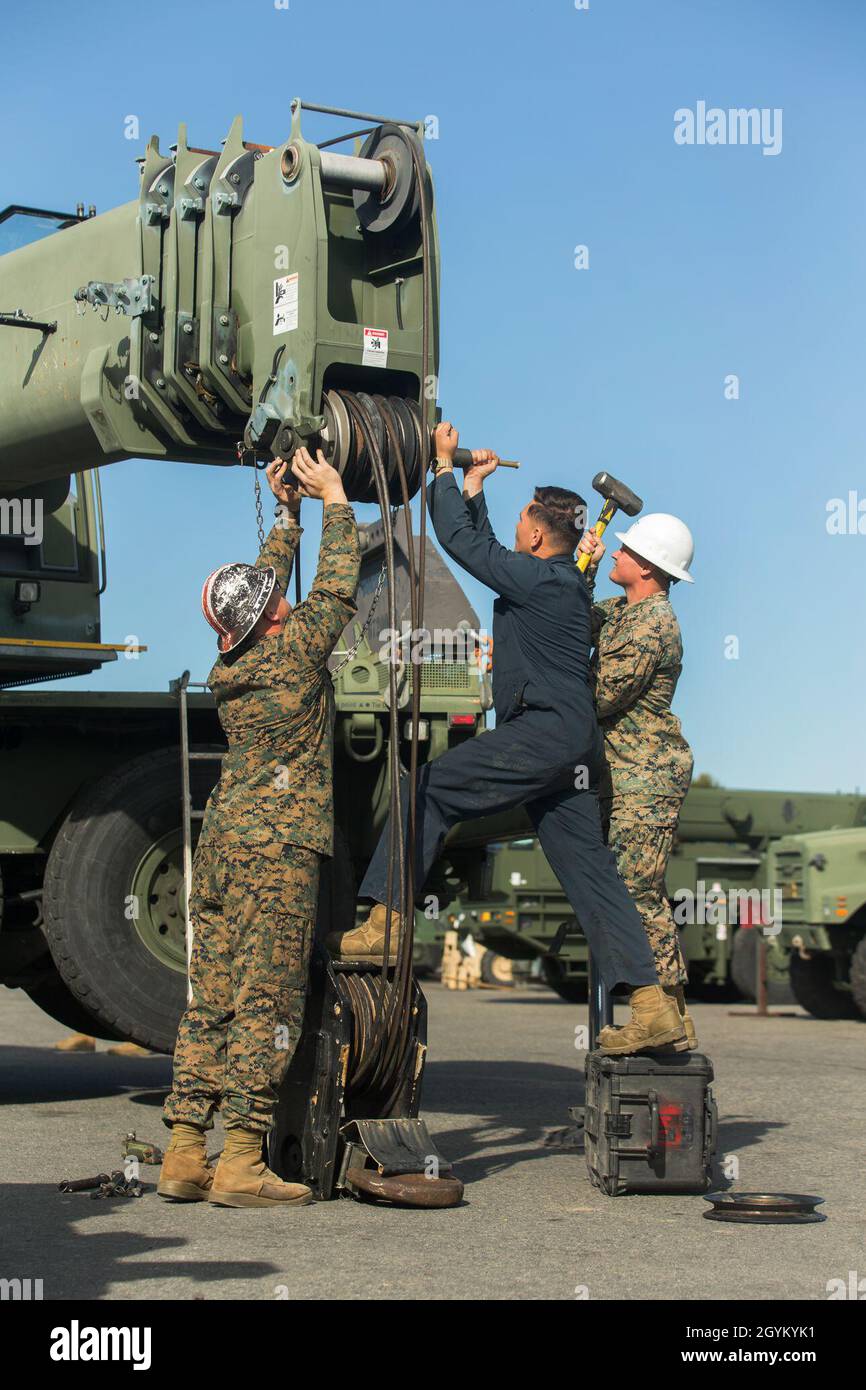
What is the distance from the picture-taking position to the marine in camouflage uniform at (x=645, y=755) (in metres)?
6.88

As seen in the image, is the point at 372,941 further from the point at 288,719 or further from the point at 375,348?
the point at 375,348

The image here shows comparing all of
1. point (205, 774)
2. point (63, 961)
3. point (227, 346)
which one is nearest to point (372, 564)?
point (205, 774)

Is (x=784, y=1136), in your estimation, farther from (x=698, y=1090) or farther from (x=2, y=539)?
(x=2, y=539)

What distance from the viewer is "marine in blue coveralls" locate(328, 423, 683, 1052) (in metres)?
6.55

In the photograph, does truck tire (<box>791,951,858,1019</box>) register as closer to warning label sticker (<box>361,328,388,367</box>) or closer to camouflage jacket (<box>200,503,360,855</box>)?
camouflage jacket (<box>200,503,360,855</box>)

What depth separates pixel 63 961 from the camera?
8812 mm

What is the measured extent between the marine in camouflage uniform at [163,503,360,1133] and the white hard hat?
48.8 inches

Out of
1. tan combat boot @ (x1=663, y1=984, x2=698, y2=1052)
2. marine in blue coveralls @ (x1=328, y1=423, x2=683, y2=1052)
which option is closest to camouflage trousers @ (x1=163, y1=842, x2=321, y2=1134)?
marine in blue coveralls @ (x1=328, y1=423, x2=683, y2=1052)

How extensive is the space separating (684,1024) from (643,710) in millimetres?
1167

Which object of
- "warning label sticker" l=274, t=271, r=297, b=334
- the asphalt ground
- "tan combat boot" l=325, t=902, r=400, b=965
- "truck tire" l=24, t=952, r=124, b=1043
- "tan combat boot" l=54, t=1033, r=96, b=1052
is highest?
"warning label sticker" l=274, t=271, r=297, b=334

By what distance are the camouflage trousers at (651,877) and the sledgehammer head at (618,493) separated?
3.83 ft

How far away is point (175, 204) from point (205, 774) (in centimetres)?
323

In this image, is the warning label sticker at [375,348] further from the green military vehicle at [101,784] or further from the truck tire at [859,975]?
the truck tire at [859,975]

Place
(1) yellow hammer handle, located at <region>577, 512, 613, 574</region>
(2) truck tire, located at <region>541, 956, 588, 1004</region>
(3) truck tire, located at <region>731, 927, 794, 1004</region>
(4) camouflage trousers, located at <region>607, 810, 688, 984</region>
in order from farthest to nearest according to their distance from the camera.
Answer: (3) truck tire, located at <region>731, 927, 794, 1004</region>
(2) truck tire, located at <region>541, 956, 588, 1004</region>
(1) yellow hammer handle, located at <region>577, 512, 613, 574</region>
(4) camouflage trousers, located at <region>607, 810, 688, 984</region>
